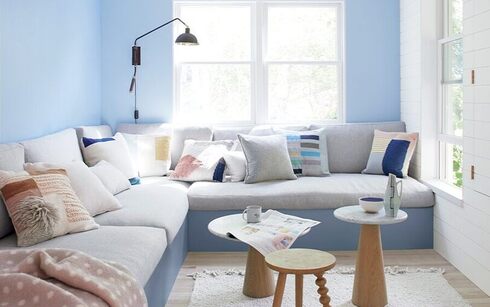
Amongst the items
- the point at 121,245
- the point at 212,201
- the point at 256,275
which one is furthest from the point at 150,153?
the point at 121,245

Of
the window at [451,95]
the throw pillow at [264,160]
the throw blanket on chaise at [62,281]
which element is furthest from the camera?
the throw pillow at [264,160]

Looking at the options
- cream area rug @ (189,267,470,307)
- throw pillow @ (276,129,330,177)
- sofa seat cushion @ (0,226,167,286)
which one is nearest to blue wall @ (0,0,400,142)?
throw pillow @ (276,129,330,177)

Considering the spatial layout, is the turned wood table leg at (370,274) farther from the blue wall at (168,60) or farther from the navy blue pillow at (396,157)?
the blue wall at (168,60)

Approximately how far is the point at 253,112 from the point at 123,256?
3.04 metres

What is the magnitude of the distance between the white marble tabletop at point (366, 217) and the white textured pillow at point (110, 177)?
5.13 ft

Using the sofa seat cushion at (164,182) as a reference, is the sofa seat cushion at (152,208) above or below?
below

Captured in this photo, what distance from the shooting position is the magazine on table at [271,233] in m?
2.89

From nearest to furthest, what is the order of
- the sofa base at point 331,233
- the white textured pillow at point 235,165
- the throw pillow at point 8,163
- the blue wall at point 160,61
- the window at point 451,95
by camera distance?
the throw pillow at point 8,163 < the window at point 451,95 < the sofa base at point 331,233 < the white textured pillow at point 235,165 < the blue wall at point 160,61

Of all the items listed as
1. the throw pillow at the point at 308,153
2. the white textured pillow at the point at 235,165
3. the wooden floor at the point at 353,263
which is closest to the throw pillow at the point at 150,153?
the white textured pillow at the point at 235,165

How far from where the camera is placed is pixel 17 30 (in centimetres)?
332

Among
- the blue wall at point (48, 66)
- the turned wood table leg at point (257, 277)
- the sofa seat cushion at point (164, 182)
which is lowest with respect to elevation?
the turned wood table leg at point (257, 277)

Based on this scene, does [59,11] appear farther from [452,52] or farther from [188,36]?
[452,52]

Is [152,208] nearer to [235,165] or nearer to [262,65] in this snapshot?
[235,165]

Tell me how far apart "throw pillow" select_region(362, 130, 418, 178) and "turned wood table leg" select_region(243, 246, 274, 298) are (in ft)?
6.05
